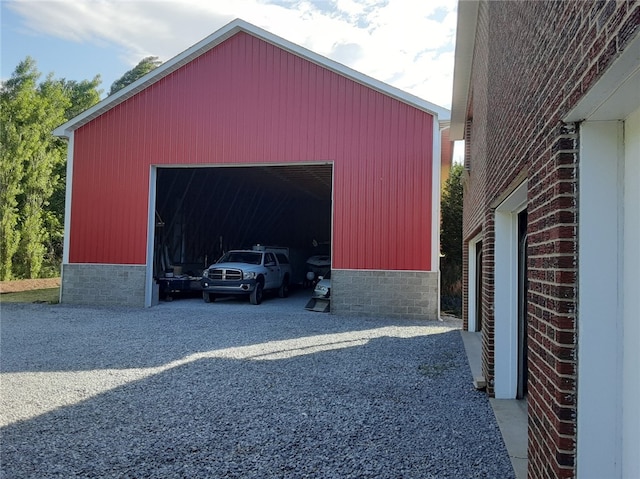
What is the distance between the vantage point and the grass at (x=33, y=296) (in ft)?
53.6

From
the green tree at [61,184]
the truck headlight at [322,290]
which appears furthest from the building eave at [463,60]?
the green tree at [61,184]

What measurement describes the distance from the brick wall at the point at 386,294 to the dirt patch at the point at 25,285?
14.1 metres

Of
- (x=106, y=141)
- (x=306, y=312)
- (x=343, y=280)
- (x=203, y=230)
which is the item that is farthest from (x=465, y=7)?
(x=203, y=230)

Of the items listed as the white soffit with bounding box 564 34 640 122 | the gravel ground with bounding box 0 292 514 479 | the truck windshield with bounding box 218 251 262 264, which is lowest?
the gravel ground with bounding box 0 292 514 479

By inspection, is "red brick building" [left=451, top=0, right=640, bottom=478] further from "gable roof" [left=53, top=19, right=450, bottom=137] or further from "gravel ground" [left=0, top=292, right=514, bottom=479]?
"gable roof" [left=53, top=19, right=450, bottom=137]

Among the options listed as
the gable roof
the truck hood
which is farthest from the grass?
the gable roof

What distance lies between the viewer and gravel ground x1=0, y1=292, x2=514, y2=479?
4.01 metres

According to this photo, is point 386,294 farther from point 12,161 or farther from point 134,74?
point 134,74

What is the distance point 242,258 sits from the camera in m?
17.7

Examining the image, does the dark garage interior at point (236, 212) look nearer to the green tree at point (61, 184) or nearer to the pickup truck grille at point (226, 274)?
the pickup truck grille at point (226, 274)

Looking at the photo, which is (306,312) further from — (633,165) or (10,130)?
(10,130)

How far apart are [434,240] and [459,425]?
8644 mm

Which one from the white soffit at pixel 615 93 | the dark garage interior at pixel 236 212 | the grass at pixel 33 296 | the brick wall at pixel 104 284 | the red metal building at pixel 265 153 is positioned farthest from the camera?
the dark garage interior at pixel 236 212

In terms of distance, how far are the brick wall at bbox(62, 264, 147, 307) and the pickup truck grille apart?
7.46 feet
